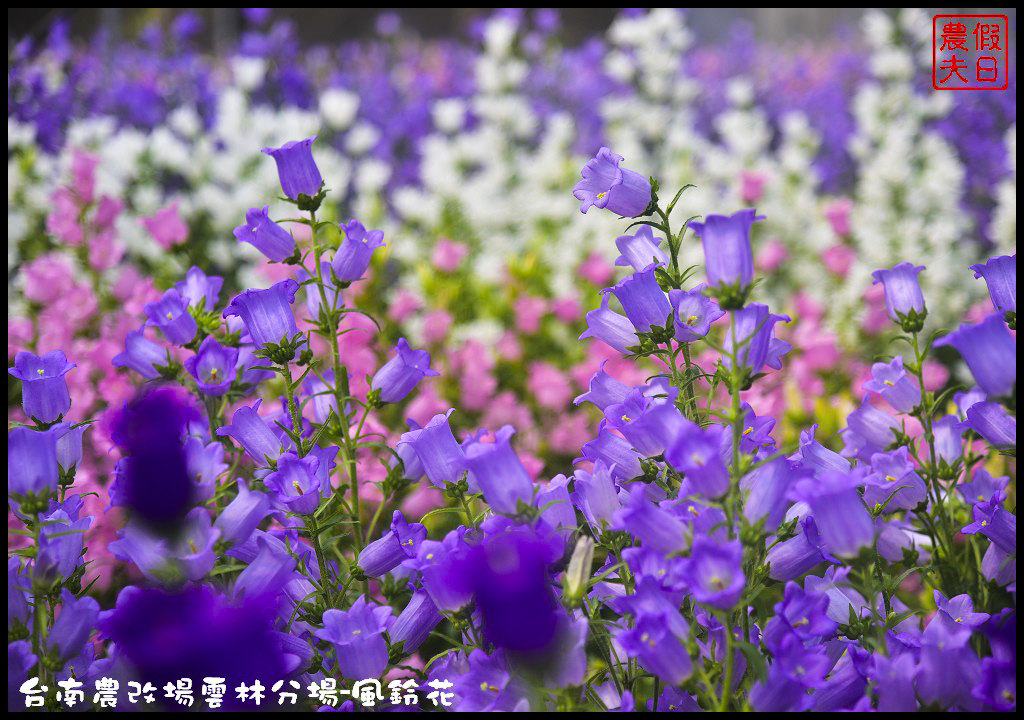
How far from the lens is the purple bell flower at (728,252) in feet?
2.90

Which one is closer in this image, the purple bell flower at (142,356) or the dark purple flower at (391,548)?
the dark purple flower at (391,548)

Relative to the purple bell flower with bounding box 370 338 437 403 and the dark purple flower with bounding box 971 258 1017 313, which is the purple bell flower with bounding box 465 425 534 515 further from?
the dark purple flower with bounding box 971 258 1017 313

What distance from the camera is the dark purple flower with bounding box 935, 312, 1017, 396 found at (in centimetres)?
86

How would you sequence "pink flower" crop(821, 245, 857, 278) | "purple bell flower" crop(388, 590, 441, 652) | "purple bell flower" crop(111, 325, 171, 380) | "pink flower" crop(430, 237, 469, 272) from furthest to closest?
"pink flower" crop(821, 245, 857, 278) < "pink flower" crop(430, 237, 469, 272) < "purple bell flower" crop(111, 325, 171, 380) < "purple bell flower" crop(388, 590, 441, 652)

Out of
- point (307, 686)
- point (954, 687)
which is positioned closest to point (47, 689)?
point (307, 686)

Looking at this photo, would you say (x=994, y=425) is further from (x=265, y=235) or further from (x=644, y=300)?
(x=265, y=235)

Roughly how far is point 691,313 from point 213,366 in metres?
0.60

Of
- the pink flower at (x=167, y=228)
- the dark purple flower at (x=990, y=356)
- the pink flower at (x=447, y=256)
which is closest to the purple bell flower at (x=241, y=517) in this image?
the dark purple flower at (x=990, y=356)

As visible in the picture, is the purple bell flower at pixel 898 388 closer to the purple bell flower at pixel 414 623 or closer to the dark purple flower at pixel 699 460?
the dark purple flower at pixel 699 460

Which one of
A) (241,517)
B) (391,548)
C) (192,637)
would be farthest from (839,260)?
(192,637)

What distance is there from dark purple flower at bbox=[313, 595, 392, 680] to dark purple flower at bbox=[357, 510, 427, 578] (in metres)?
0.11

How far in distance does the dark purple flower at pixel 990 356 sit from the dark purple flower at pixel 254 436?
29.2 inches

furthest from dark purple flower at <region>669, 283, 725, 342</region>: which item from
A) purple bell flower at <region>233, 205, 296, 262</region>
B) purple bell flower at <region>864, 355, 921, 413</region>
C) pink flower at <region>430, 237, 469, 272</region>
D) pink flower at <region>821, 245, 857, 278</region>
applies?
pink flower at <region>821, 245, 857, 278</region>

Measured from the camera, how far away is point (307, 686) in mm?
1014
